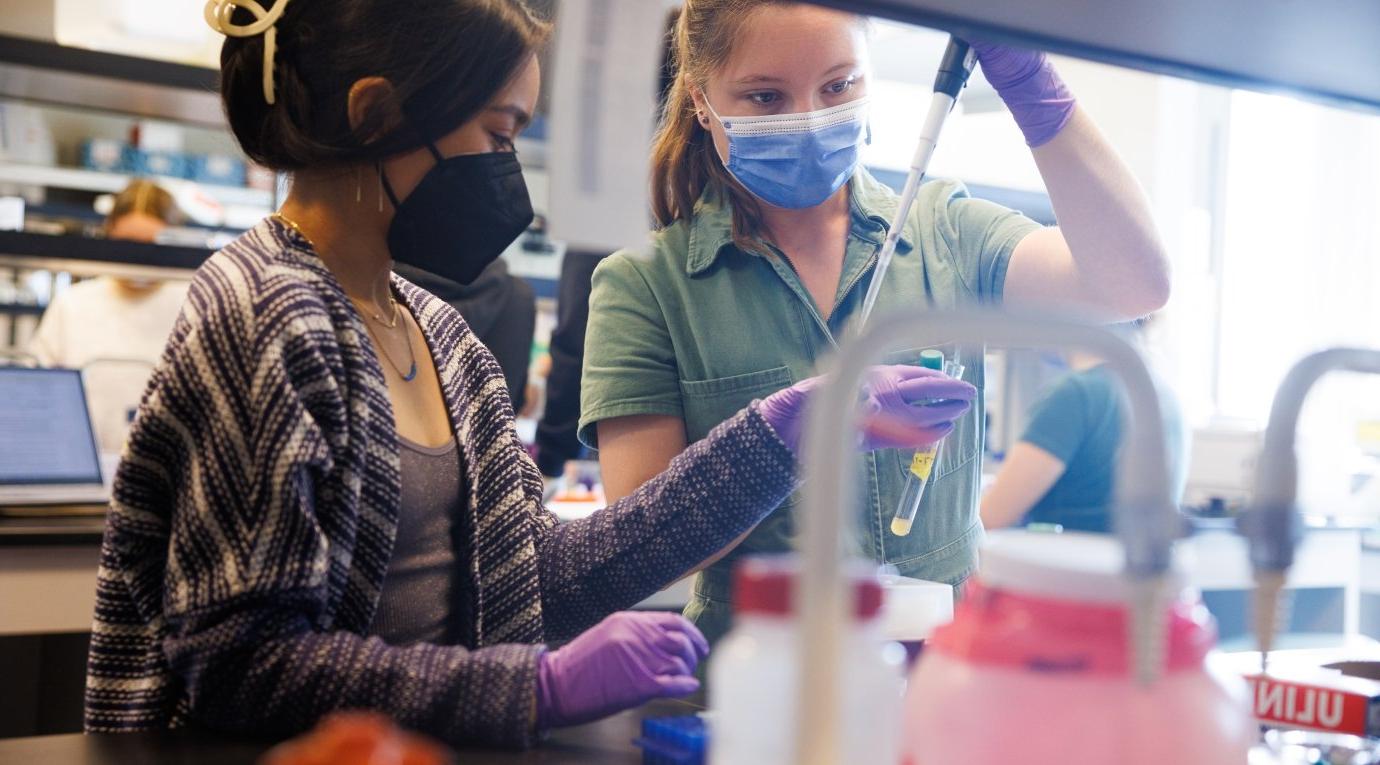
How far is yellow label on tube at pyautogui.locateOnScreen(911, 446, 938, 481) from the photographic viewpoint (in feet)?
4.66

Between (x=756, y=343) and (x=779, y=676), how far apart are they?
0.96 m

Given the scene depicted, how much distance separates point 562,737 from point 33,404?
2.32 meters

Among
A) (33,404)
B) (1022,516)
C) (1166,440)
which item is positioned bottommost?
(1022,516)

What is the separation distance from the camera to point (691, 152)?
1613 millimetres

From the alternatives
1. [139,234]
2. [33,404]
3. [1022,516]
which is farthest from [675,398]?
[139,234]

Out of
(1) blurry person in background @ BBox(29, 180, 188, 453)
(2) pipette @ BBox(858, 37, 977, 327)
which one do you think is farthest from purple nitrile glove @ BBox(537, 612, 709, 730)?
(1) blurry person in background @ BBox(29, 180, 188, 453)

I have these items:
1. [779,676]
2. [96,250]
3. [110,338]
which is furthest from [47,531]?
[779,676]

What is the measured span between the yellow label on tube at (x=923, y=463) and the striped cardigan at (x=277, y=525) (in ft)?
0.79

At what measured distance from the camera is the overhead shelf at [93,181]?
4766 millimetres

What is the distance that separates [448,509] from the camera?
4.23ft

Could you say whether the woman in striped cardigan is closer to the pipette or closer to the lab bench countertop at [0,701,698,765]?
the lab bench countertop at [0,701,698,765]

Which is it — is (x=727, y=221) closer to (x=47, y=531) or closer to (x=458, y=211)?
(x=458, y=211)

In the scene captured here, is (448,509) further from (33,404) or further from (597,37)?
(33,404)

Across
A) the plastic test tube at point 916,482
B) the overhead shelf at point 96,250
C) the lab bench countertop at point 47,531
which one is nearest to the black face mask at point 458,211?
the plastic test tube at point 916,482
